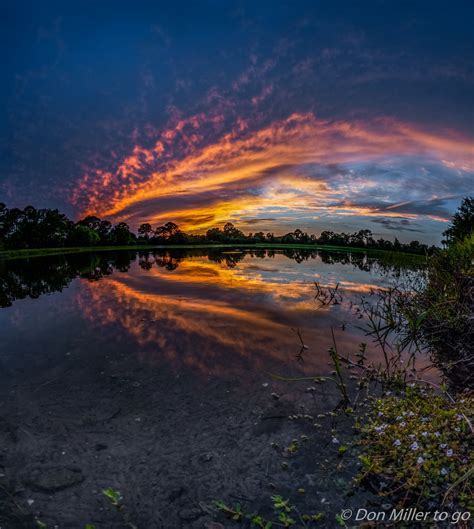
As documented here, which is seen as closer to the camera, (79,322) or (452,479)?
(452,479)

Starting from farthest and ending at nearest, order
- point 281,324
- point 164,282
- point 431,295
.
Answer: point 164,282 → point 281,324 → point 431,295

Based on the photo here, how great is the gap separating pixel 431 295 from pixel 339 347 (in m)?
4.54

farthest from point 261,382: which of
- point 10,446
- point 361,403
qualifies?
point 10,446

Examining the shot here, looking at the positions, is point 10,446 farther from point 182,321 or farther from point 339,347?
point 339,347

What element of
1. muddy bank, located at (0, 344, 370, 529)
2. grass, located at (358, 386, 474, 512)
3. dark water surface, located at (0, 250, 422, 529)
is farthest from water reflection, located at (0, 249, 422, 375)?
grass, located at (358, 386, 474, 512)

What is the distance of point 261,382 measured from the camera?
8.52m

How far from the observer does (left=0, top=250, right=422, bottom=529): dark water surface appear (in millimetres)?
4707

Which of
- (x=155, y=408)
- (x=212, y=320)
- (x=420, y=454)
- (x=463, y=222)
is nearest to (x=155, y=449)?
(x=155, y=408)

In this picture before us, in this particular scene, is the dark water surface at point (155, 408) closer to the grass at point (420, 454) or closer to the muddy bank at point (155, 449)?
the muddy bank at point (155, 449)

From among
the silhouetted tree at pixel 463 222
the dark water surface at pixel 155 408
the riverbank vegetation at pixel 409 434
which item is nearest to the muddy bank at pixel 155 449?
the dark water surface at pixel 155 408

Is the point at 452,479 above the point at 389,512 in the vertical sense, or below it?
above

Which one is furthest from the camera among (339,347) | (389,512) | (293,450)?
(339,347)

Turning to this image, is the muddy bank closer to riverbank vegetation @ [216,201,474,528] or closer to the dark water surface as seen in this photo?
the dark water surface

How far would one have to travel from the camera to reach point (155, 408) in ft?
23.8
